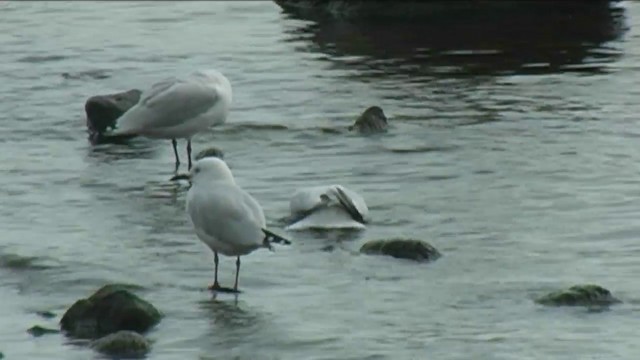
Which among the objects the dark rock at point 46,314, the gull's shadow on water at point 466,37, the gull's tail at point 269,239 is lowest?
the gull's shadow on water at point 466,37

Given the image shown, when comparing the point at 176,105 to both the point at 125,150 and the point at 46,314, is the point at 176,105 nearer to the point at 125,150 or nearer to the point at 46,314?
the point at 125,150

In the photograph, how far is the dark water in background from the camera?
32.2ft

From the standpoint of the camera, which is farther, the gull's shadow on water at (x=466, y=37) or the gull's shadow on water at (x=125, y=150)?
the gull's shadow on water at (x=466, y=37)

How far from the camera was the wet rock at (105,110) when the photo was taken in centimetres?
1614

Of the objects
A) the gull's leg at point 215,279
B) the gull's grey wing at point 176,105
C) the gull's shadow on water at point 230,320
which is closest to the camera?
the gull's shadow on water at point 230,320

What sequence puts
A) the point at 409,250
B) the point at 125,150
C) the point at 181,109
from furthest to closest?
the point at 125,150 < the point at 181,109 < the point at 409,250

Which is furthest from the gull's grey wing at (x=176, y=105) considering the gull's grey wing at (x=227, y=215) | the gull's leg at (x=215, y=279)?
the gull's grey wing at (x=227, y=215)

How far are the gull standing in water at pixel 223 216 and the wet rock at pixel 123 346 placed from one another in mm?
1251

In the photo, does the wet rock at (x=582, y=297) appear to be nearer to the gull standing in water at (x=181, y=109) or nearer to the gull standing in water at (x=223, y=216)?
the gull standing in water at (x=223, y=216)

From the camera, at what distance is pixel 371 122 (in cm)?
1567

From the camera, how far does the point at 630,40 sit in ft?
66.7

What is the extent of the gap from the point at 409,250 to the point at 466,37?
32.7ft

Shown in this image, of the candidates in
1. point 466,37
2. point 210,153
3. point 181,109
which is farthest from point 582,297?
point 466,37

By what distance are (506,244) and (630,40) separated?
9.20 meters
